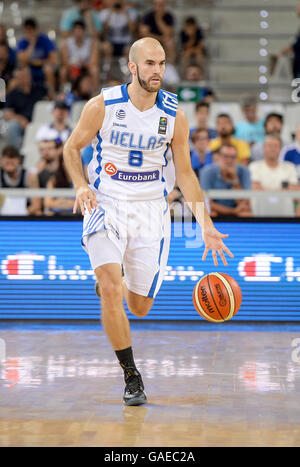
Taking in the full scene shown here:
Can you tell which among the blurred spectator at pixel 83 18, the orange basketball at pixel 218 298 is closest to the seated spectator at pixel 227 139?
the blurred spectator at pixel 83 18

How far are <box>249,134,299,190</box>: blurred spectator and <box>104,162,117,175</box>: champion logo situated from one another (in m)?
5.23

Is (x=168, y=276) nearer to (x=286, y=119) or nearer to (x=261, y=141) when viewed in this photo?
(x=261, y=141)

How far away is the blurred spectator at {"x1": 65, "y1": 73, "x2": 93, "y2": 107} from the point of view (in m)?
14.7

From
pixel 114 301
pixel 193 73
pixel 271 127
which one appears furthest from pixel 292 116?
pixel 114 301

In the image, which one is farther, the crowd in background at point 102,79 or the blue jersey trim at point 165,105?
the crowd in background at point 102,79

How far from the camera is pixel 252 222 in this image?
905 cm

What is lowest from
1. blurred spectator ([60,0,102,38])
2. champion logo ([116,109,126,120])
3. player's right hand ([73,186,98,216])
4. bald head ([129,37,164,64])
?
player's right hand ([73,186,98,216])

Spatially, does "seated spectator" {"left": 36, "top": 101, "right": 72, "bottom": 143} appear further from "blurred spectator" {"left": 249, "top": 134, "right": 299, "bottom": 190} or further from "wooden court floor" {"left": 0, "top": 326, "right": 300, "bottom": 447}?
"wooden court floor" {"left": 0, "top": 326, "right": 300, "bottom": 447}

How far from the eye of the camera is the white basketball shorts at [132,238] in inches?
229

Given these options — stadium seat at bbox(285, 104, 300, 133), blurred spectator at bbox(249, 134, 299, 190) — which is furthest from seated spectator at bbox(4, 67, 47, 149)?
blurred spectator at bbox(249, 134, 299, 190)

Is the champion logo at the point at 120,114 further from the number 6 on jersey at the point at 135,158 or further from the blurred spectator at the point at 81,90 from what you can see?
the blurred spectator at the point at 81,90

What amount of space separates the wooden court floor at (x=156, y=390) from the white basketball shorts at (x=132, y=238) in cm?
82

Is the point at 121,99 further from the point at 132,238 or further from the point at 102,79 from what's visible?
the point at 102,79
